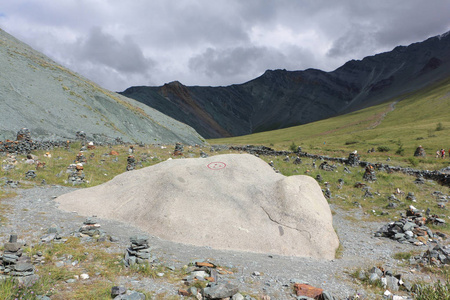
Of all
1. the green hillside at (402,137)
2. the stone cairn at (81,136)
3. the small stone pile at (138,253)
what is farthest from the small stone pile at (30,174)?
the green hillside at (402,137)

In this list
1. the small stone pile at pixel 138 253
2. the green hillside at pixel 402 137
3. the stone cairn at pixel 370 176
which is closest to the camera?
the small stone pile at pixel 138 253

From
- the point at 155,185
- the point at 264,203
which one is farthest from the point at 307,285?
the point at 155,185

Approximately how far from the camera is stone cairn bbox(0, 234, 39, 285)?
7.24 m

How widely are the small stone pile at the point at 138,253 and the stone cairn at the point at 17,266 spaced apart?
9.07 feet

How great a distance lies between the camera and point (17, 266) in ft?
24.4

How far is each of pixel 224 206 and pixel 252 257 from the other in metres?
3.44

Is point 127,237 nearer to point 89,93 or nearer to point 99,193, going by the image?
point 99,193

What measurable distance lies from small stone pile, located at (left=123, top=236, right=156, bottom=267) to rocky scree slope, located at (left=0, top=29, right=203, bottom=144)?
34.4 m

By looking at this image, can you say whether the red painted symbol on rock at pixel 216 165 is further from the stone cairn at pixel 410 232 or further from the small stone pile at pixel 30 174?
the small stone pile at pixel 30 174

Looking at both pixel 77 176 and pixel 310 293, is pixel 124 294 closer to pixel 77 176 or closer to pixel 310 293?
pixel 310 293

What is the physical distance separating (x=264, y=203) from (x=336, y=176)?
821 inches

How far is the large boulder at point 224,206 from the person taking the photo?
1266 centimetres

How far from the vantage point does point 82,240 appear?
11.3 m

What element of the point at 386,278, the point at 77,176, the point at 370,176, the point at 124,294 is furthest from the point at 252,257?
the point at 370,176
